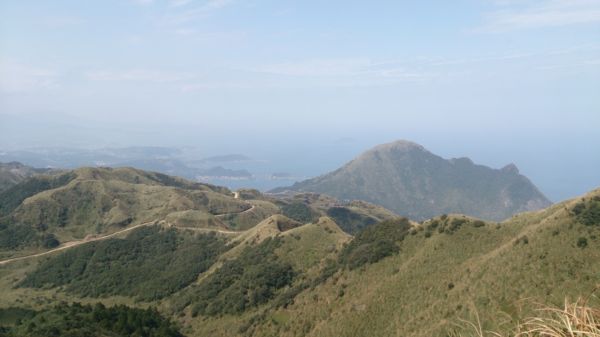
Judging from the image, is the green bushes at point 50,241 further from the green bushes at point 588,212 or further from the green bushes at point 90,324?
the green bushes at point 588,212

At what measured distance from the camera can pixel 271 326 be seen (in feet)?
216

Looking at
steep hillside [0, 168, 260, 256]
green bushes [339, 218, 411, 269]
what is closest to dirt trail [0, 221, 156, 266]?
steep hillside [0, 168, 260, 256]

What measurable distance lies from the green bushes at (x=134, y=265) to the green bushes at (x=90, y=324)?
34.3 meters

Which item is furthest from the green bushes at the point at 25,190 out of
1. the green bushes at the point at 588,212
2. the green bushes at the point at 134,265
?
the green bushes at the point at 588,212

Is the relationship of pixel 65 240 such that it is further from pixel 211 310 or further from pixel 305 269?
pixel 305 269

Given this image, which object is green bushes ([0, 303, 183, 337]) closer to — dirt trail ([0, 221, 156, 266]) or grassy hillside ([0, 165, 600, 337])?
grassy hillside ([0, 165, 600, 337])

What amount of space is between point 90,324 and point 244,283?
33625 millimetres

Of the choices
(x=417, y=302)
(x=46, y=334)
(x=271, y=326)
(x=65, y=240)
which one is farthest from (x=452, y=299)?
(x=65, y=240)

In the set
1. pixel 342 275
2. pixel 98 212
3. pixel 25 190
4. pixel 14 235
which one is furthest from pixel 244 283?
pixel 25 190

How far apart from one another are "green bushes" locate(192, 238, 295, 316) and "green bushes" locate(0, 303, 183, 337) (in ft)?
43.7

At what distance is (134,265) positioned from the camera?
404 feet

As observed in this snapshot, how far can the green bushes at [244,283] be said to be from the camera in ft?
258

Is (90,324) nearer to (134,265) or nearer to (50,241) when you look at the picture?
(134,265)

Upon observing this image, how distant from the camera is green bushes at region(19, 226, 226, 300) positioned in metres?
106
